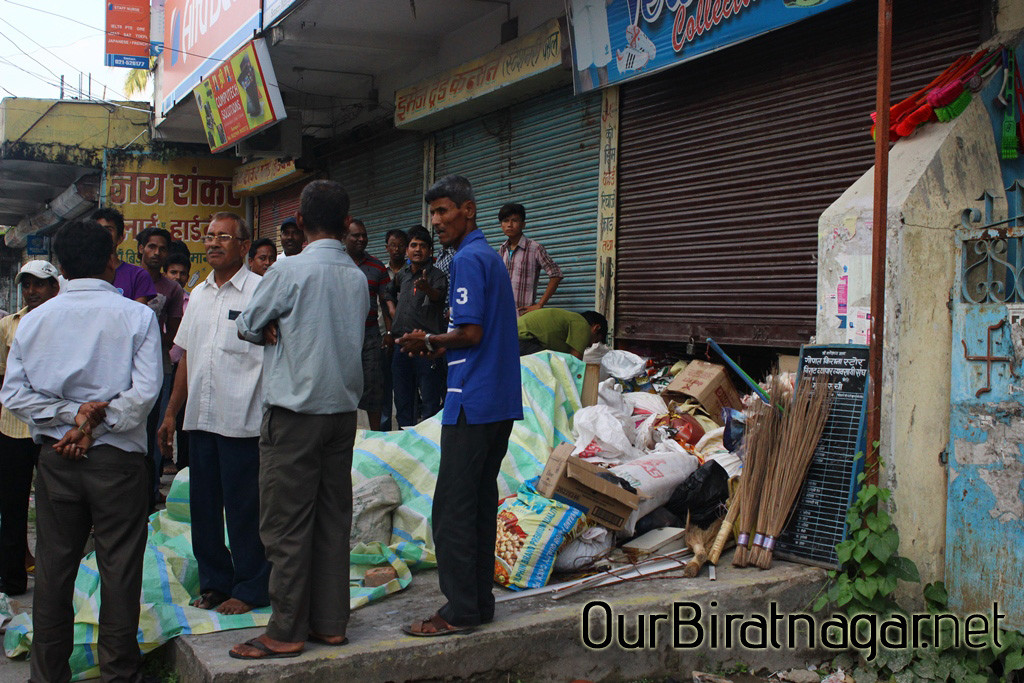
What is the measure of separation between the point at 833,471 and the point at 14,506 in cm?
401

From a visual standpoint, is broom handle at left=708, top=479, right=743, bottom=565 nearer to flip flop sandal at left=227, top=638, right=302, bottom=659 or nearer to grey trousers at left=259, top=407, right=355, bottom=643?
grey trousers at left=259, top=407, right=355, bottom=643

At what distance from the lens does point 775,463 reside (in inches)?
175

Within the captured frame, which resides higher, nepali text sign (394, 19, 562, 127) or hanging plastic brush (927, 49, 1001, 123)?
nepali text sign (394, 19, 562, 127)

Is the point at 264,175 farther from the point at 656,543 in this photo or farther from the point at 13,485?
the point at 656,543

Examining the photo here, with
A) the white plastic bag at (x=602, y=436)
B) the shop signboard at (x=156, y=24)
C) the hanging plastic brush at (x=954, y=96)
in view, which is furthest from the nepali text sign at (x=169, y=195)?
the hanging plastic brush at (x=954, y=96)

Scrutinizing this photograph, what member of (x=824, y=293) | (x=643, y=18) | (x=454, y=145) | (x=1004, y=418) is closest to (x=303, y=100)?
(x=454, y=145)

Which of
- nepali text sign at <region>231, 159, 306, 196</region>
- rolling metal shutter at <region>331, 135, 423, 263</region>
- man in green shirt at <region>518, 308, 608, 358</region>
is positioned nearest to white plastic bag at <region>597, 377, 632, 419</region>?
man in green shirt at <region>518, 308, 608, 358</region>

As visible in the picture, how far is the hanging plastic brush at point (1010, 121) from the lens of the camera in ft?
15.1

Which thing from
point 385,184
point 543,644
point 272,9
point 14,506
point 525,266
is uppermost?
point 272,9

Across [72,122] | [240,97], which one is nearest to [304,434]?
[240,97]

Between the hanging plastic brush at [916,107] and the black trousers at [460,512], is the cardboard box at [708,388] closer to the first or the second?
the hanging plastic brush at [916,107]

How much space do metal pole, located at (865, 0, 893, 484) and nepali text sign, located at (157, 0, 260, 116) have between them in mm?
7870

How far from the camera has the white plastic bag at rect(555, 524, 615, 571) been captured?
14.0 ft

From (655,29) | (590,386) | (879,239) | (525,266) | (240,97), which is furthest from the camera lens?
(240,97)
